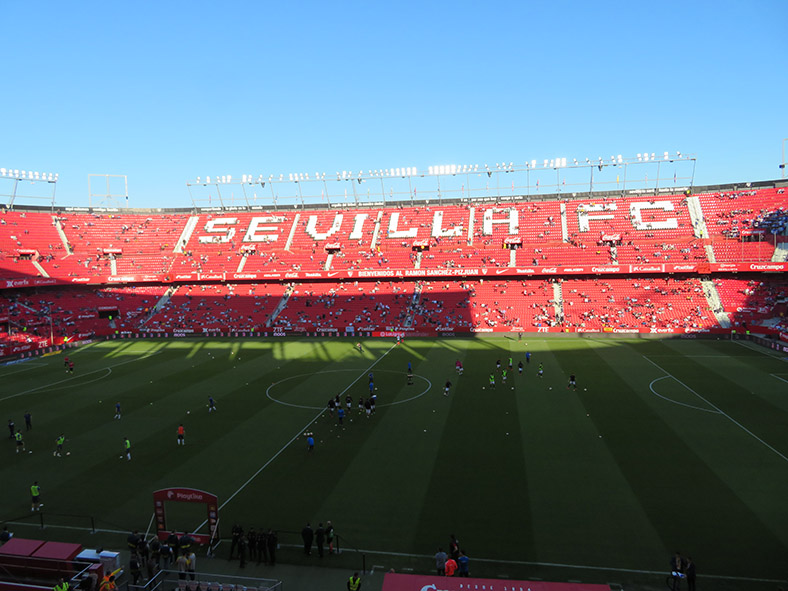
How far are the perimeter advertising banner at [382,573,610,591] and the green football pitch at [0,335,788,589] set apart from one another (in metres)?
3.26

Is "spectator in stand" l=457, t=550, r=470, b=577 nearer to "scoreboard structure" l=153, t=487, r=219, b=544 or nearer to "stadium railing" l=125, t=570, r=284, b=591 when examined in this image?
"stadium railing" l=125, t=570, r=284, b=591

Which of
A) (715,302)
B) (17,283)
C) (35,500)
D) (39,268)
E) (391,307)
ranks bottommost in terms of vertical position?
(35,500)

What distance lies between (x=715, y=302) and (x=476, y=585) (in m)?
61.6

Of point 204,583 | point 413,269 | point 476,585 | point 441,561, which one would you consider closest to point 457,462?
point 441,561

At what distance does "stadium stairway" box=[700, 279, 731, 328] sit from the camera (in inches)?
2270

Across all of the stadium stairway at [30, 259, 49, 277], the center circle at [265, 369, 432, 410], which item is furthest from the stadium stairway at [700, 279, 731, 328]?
the stadium stairway at [30, 259, 49, 277]

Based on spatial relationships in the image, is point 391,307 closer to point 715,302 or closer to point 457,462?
point 715,302

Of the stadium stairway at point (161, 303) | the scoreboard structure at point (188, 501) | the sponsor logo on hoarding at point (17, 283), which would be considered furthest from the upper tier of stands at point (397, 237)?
the scoreboard structure at point (188, 501)

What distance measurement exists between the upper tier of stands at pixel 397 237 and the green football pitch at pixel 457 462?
31.4 metres

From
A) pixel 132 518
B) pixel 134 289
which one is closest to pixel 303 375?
pixel 132 518

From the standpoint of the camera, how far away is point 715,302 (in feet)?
200

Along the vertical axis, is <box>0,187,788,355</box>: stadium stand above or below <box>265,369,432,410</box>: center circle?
above

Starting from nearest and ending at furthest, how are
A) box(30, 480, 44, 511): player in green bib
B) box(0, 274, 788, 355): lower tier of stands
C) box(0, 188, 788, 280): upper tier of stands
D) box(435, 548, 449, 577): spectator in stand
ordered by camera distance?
box(435, 548, 449, 577): spectator in stand < box(30, 480, 44, 511): player in green bib < box(0, 274, 788, 355): lower tier of stands < box(0, 188, 788, 280): upper tier of stands

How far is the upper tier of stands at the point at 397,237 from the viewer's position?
7012cm
